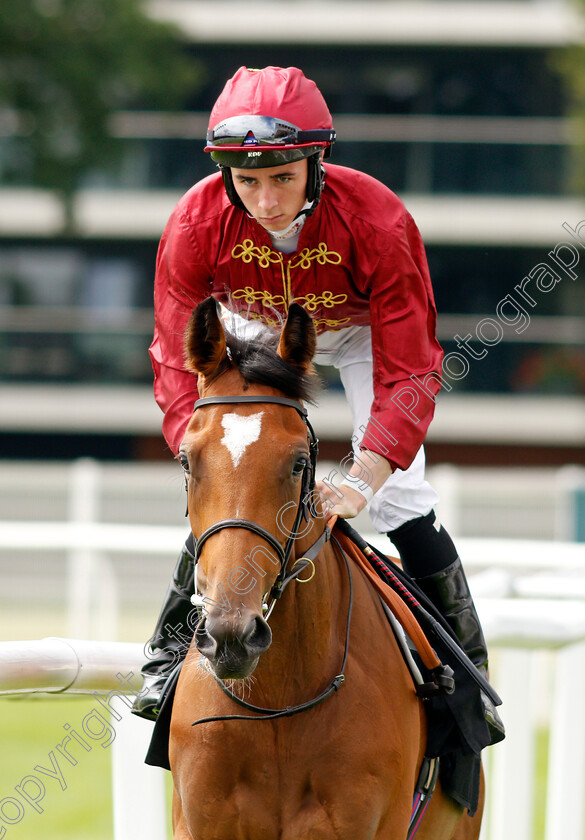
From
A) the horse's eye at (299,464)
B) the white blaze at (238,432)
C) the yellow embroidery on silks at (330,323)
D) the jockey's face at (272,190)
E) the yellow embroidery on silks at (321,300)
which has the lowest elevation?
the horse's eye at (299,464)

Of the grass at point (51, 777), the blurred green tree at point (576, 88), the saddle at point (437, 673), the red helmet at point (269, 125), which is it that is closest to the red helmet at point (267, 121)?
the red helmet at point (269, 125)

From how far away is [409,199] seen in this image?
71.4 ft

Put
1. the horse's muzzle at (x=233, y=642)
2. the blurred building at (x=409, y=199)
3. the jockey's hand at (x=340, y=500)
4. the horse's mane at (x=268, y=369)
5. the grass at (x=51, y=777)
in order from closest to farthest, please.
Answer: the horse's muzzle at (x=233, y=642), the horse's mane at (x=268, y=369), the jockey's hand at (x=340, y=500), the grass at (x=51, y=777), the blurred building at (x=409, y=199)

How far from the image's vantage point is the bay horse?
2469 millimetres

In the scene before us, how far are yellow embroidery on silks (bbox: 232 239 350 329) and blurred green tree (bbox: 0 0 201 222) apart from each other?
58.8 feet

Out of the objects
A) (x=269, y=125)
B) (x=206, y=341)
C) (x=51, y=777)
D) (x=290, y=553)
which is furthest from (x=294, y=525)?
(x=51, y=777)

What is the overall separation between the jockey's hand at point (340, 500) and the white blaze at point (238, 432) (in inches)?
14.6

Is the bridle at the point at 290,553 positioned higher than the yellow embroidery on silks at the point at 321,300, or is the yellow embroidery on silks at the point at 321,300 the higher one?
the yellow embroidery on silks at the point at 321,300

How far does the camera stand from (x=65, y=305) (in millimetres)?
23484

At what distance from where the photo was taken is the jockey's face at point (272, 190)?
9.61 ft

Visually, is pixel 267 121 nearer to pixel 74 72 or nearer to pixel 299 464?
pixel 299 464

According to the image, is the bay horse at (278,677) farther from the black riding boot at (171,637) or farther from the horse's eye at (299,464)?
the black riding boot at (171,637)

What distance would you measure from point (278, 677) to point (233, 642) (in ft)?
1.55

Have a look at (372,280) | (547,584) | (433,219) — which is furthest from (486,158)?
(372,280)
